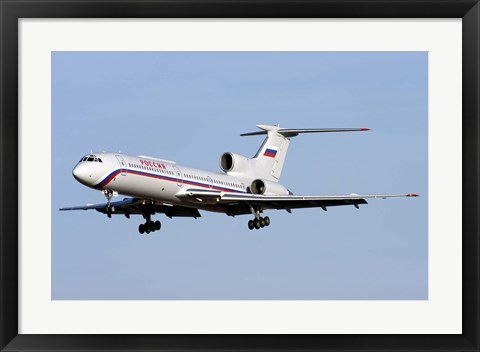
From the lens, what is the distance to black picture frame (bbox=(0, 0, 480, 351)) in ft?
56.5

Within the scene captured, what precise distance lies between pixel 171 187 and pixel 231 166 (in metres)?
4.81

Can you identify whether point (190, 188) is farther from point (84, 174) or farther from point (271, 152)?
point (271, 152)

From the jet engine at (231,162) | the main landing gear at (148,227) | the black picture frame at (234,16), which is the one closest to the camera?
the black picture frame at (234,16)

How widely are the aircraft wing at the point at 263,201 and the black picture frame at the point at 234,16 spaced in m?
14.0

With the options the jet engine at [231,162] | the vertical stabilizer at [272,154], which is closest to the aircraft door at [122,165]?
the jet engine at [231,162]

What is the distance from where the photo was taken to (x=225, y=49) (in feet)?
60.6

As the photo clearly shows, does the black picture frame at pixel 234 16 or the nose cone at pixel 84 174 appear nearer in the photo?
the black picture frame at pixel 234 16

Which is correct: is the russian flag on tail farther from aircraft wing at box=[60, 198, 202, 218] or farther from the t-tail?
aircraft wing at box=[60, 198, 202, 218]

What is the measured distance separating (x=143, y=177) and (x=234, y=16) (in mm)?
14530

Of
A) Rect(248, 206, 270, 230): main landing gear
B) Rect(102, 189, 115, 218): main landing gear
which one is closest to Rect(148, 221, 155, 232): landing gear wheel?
Rect(248, 206, 270, 230): main landing gear

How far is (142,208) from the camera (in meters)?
34.3

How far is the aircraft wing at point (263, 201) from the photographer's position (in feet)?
107

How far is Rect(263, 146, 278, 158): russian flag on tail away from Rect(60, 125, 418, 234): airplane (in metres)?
0.05

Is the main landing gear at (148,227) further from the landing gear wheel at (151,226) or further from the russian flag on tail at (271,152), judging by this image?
the russian flag on tail at (271,152)
